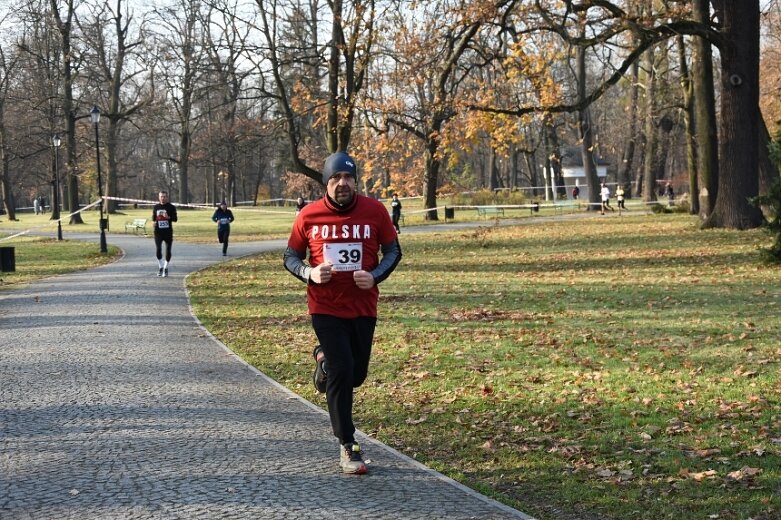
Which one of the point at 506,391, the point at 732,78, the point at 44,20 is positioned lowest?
the point at 506,391

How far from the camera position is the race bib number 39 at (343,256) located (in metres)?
6.59

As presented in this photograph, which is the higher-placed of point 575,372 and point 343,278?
point 343,278

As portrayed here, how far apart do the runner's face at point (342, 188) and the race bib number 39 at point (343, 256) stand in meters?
0.29

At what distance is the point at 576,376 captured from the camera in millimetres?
10039

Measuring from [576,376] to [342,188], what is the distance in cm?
441

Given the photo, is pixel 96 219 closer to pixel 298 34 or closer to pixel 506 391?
pixel 298 34

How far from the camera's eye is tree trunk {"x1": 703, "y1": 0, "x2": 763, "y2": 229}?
87.8 feet

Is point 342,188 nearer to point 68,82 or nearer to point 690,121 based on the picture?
point 690,121

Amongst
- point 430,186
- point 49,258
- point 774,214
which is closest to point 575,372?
point 774,214

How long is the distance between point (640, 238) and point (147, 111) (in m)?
41.0

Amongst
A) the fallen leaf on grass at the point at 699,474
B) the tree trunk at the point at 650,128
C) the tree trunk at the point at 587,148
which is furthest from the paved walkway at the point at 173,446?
the tree trunk at the point at 587,148

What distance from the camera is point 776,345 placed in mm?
11180

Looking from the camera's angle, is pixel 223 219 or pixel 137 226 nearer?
pixel 223 219

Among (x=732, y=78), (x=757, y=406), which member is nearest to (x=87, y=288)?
(x=757, y=406)
